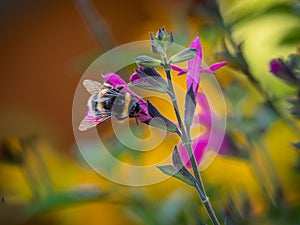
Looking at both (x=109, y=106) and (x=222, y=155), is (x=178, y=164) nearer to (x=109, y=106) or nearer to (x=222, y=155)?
(x=109, y=106)

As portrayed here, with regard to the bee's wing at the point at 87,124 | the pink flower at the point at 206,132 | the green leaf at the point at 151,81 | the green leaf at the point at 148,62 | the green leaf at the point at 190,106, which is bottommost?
the pink flower at the point at 206,132

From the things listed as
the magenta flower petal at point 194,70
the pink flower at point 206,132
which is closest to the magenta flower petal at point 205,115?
the pink flower at point 206,132

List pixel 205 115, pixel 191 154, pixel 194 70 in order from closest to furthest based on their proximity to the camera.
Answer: pixel 191 154 → pixel 194 70 → pixel 205 115

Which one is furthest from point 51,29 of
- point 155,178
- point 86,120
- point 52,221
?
point 86,120

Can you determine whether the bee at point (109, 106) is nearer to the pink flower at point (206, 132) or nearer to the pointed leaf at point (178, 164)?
the pointed leaf at point (178, 164)

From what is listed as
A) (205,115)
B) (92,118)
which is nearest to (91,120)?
(92,118)

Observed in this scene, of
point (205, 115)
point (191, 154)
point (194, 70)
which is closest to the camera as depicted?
point (191, 154)

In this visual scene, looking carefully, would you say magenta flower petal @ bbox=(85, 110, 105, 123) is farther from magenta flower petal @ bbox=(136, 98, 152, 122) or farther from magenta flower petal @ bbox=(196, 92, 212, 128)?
magenta flower petal @ bbox=(196, 92, 212, 128)

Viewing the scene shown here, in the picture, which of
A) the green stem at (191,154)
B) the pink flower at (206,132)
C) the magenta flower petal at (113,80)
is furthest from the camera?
the pink flower at (206,132)
